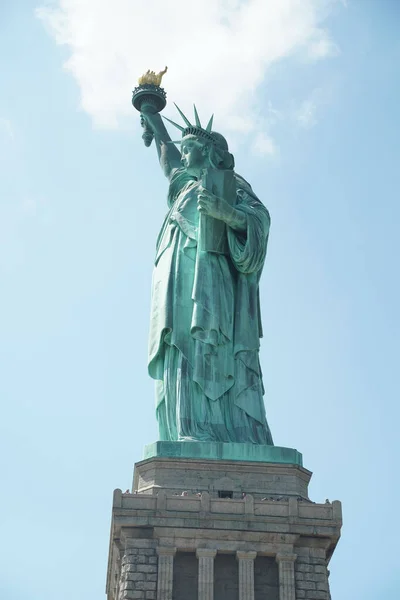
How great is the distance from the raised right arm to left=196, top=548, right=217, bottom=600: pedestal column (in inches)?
423

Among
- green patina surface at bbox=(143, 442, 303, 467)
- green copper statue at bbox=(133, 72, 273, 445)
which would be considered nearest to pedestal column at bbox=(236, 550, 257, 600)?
green patina surface at bbox=(143, 442, 303, 467)

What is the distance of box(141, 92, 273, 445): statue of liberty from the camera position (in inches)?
1108

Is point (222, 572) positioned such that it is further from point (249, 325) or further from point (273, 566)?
point (249, 325)

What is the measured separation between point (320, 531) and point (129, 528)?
3584 millimetres

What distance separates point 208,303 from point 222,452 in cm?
353

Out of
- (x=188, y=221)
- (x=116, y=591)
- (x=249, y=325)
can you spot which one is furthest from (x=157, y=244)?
(x=116, y=591)

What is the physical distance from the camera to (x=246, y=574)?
25.2 m

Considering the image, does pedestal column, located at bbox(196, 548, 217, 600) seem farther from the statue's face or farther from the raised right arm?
the raised right arm

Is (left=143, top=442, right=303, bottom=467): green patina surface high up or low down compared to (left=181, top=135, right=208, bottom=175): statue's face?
down

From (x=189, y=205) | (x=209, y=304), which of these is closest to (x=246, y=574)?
(x=209, y=304)

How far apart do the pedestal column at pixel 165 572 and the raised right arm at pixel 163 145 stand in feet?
35.2

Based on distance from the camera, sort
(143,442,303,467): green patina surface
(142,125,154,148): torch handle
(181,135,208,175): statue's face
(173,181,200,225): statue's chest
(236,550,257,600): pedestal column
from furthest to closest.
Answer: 1. (142,125,154,148): torch handle
2. (181,135,208,175): statue's face
3. (173,181,200,225): statue's chest
4. (143,442,303,467): green patina surface
5. (236,550,257,600): pedestal column

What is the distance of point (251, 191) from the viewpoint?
103 ft

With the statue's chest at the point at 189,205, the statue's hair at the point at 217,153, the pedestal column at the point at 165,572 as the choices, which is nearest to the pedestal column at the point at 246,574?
the pedestal column at the point at 165,572
